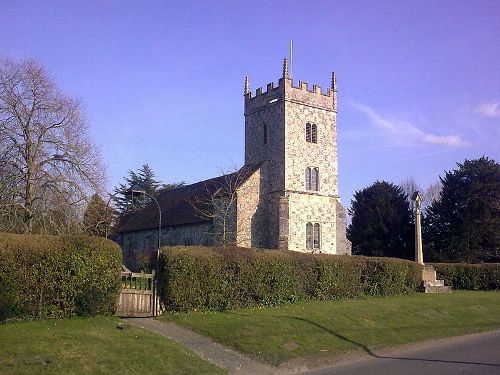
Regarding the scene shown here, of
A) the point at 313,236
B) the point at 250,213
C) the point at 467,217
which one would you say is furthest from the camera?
the point at 467,217

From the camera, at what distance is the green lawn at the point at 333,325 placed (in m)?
15.2

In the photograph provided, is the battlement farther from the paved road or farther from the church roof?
the paved road

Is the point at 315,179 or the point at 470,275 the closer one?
the point at 470,275

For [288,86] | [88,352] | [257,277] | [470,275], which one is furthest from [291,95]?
[88,352]

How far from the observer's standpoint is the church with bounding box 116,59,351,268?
45.1m

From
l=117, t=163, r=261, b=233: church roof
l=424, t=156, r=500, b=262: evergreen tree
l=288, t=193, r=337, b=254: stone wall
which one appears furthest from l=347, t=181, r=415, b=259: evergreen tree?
l=117, t=163, r=261, b=233: church roof

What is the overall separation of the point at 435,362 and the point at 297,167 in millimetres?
32580

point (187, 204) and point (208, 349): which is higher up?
point (187, 204)

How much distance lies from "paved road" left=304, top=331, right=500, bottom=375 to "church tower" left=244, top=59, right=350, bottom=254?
89.2 feet

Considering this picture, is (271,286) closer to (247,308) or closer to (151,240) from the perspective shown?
(247,308)

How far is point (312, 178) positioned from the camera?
4706cm

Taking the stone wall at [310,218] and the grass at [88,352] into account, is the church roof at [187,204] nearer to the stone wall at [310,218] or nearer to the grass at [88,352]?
the stone wall at [310,218]

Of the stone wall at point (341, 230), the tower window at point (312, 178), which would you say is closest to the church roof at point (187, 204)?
the tower window at point (312, 178)

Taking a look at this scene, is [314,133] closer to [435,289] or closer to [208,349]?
[435,289]
